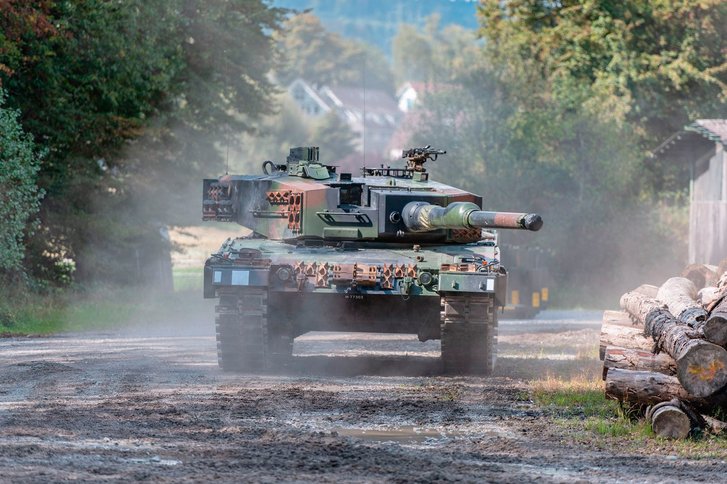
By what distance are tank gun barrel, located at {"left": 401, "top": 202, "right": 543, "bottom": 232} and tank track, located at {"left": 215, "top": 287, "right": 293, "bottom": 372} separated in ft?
6.70

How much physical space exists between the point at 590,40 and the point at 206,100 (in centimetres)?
1581

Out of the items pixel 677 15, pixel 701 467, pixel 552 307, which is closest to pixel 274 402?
pixel 701 467

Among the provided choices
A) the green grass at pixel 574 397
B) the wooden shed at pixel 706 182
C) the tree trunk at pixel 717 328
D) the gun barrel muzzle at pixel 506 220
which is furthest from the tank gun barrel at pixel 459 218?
the wooden shed at pixel 706 182

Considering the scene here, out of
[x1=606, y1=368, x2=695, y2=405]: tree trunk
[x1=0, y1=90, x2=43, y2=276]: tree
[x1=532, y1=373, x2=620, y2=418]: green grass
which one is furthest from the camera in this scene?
[x1=0, y1=90, x2=43, y2=276]: tree

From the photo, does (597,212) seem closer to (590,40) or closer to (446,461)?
(590,40)

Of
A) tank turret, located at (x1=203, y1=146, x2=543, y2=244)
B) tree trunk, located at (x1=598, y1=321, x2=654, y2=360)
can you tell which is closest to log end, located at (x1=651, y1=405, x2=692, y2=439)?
tree trunk, located at (x1=598, y1=321, x2=654, y2=360)

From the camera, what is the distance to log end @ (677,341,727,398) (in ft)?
39.3

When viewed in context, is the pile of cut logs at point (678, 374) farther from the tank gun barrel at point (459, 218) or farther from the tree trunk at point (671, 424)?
the tank gun barrel at point (459, 218)

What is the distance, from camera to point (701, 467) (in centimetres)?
1041

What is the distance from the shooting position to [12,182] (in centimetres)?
2408

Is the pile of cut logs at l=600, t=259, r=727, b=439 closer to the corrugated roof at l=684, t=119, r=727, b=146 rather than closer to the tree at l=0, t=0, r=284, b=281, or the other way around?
the tree at l=0, t=0, r=284, b=281

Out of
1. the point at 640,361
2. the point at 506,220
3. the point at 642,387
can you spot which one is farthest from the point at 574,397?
the point at 506,220

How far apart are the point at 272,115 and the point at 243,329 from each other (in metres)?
25.1

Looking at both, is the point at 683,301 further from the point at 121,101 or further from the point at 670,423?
the point at 121,101
